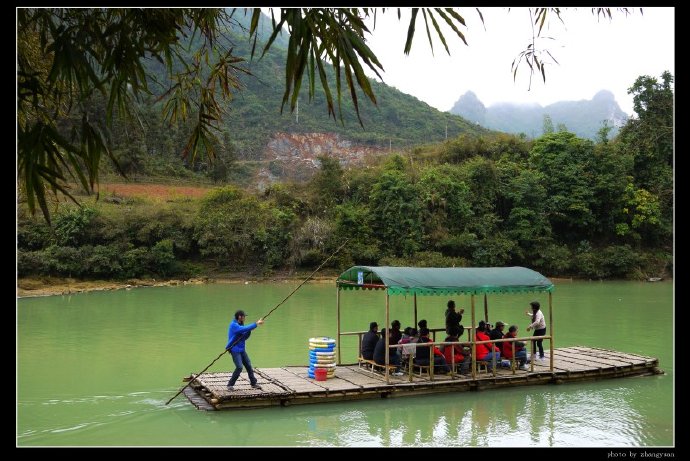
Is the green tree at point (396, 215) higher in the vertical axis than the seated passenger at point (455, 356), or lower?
higher

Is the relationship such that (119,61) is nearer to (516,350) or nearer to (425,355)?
(425,355)

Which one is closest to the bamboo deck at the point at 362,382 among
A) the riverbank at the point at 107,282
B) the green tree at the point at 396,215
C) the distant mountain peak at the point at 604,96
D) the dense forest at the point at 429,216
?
the riverbank at the point at 107,282

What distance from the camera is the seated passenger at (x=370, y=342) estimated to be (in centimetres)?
853

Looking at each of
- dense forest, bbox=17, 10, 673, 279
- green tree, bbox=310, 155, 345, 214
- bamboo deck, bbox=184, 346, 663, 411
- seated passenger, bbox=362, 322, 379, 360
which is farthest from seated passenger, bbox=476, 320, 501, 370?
green tree, bbox=310, 155, 345, 214

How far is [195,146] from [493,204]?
30055mm

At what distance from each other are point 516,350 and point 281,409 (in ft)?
11.9

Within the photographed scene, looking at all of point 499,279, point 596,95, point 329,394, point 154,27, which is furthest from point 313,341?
point 596,95

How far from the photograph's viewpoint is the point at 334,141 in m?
53.1

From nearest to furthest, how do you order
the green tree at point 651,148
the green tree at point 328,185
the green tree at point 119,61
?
1. the green tree at point 119,61
2. the green tree at point 651,148
3. the green tree at point 328,185

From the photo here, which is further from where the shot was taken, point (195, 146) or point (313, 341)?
Result: point (313, 341)

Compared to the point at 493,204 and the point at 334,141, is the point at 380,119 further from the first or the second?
the point at 493,204

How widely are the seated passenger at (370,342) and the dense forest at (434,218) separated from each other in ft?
63.3

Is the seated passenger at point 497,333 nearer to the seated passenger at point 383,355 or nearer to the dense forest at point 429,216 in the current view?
the seated passenger at point 383,355

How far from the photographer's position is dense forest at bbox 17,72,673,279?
90.6 feet
